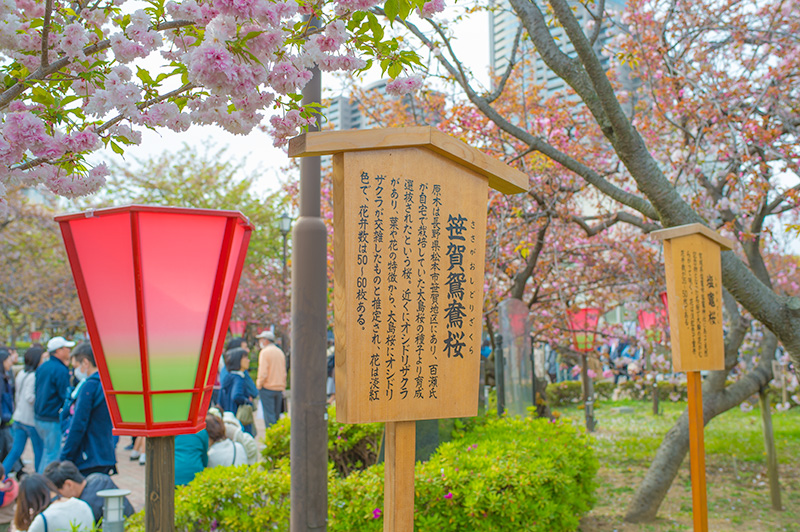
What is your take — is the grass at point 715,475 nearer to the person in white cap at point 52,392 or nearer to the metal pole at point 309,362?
the metal pole at point 309,362

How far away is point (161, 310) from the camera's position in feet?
6.89

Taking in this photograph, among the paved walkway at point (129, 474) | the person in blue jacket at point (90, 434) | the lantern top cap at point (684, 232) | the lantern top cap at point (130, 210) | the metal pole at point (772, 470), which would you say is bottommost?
the paved walkway at point (129, 474)

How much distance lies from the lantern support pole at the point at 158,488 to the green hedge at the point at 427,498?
1.92 metres

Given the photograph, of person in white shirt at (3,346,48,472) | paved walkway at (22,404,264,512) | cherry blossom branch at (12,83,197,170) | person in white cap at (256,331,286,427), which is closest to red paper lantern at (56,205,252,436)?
cherry blossom branch at (12,83,197,170)

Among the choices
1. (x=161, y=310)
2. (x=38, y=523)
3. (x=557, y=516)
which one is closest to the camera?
(x=161, y=310)

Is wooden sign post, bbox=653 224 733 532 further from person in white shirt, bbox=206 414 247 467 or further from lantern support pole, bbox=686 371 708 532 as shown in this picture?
person in white shirt, bbox=206 414 247 467

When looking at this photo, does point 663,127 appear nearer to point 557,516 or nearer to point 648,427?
point 557,516

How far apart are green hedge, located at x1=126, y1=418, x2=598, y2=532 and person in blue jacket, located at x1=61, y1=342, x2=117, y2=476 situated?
1436 millimetres

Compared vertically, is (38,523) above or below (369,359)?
below

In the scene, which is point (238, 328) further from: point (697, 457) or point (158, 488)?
point (158, 488)

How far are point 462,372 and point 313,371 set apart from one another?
1.60 metres

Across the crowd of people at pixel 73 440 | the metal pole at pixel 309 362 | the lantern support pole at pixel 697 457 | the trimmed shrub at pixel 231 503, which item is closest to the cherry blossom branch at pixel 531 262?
the lantern support pole at pixel 697 457

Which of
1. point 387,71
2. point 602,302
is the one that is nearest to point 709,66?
point 602,302

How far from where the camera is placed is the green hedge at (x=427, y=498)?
396cm
